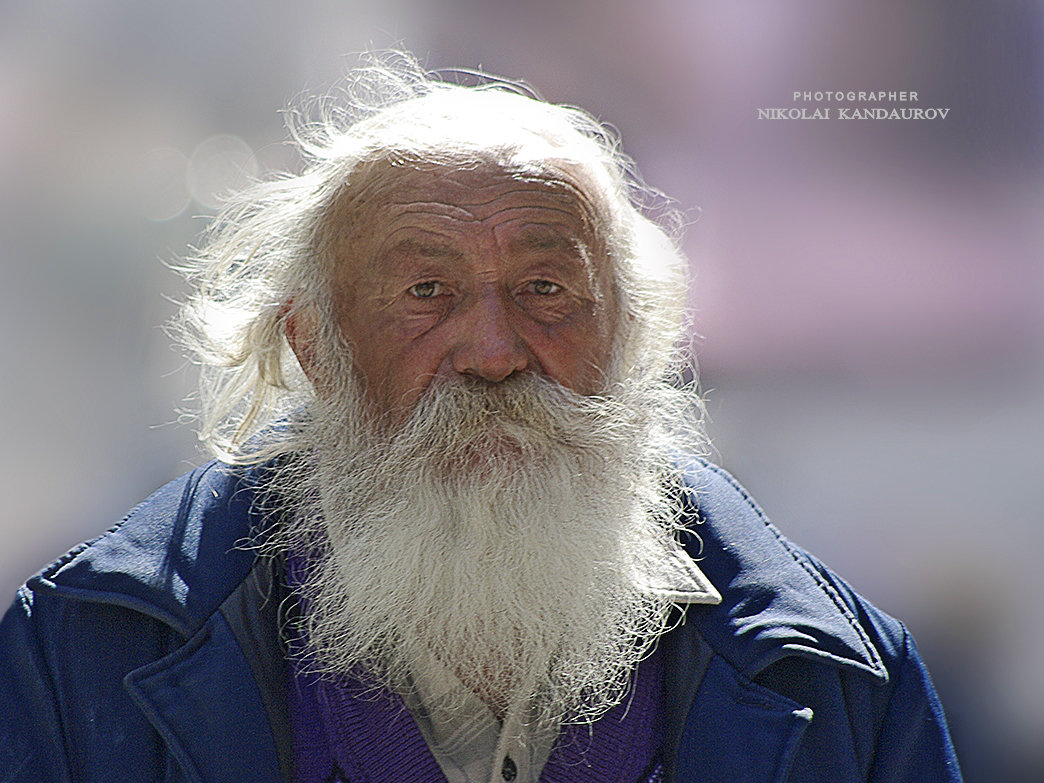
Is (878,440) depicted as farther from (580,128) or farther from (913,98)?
(580,128)

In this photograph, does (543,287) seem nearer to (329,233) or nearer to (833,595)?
(329,233)

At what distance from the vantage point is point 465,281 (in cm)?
225

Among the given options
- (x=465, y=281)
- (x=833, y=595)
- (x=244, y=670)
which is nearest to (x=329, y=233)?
(x=465, y=281)

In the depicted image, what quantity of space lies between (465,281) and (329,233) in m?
0.40

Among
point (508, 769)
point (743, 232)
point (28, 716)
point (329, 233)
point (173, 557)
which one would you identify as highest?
point (743, 232)

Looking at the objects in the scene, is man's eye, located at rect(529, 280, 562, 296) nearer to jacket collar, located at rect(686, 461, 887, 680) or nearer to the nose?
the nose

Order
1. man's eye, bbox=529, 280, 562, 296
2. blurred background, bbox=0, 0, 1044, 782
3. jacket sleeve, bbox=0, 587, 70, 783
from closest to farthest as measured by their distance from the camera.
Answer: jacket sleeve, bbox=0, 587, 70, 783, man's eye, bbox=529, 280, 562, 296, blurred background, bbox=0, 0, 1044, 782

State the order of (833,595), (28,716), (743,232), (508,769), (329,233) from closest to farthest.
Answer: (28,716)
(508,769)
(833,595)
(329,233)
(743,232)

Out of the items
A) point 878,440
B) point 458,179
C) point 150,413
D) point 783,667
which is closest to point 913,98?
point 878,440

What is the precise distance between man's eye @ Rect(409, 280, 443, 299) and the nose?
97 mm

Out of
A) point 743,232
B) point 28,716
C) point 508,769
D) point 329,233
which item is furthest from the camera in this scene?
point 743,232

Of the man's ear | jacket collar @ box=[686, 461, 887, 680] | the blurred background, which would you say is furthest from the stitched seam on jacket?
the blurred background

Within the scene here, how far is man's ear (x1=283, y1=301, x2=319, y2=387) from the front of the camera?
2.48 metres

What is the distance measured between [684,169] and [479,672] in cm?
234
